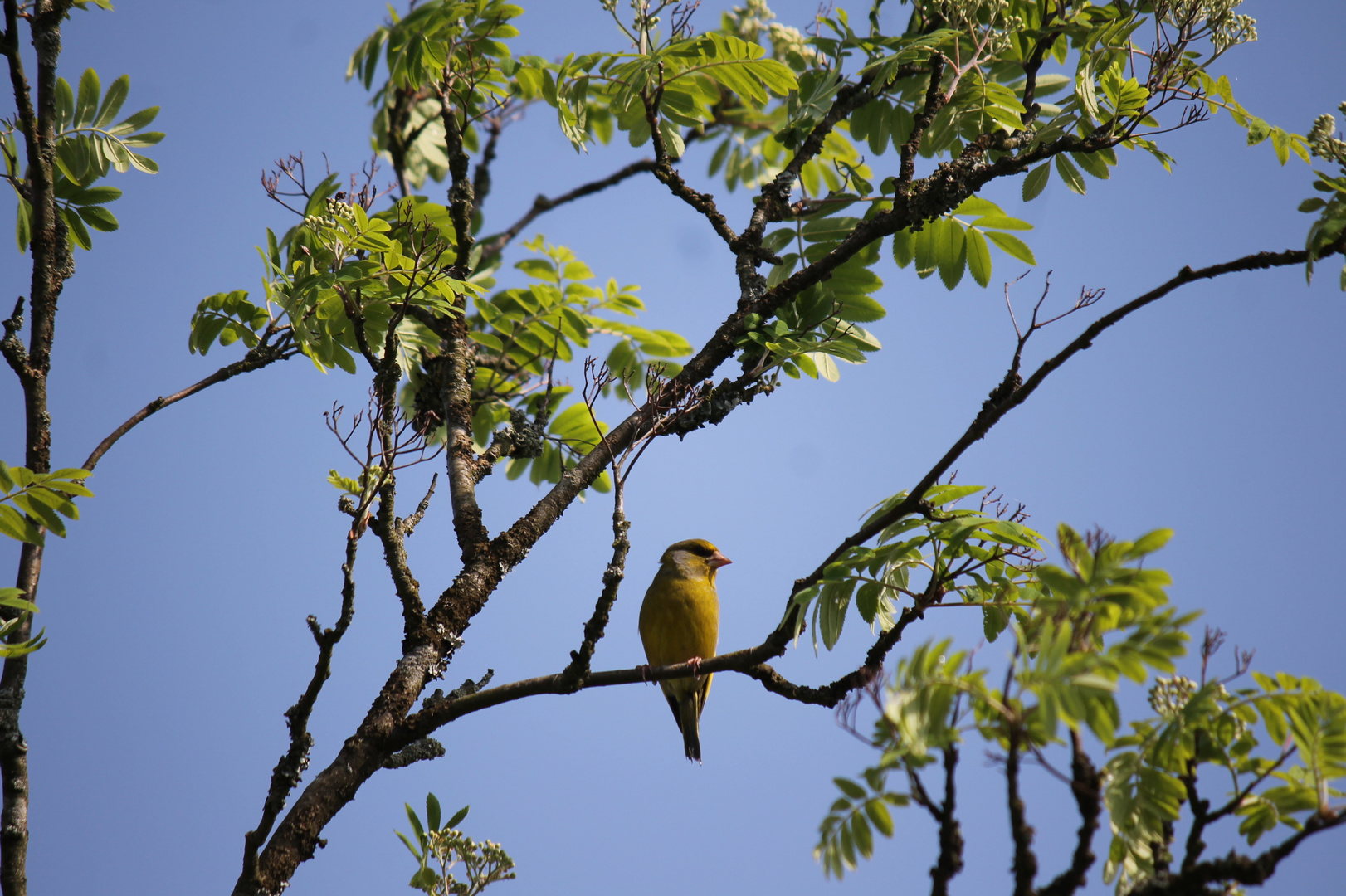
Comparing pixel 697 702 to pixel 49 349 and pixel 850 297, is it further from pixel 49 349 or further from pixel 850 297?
pixel 49 349

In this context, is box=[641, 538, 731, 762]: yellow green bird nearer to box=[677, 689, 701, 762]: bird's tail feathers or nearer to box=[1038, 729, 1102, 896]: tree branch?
box=[677, 689, 701, 762]: bird's tail feathers

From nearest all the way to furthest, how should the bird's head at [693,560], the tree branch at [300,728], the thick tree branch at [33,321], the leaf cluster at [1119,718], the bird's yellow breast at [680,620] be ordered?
the leaf cluster at [1119,718] < the tree branch at [300,728] < the thick tree branch at [33,321] < the bird's yellow breast at [680,620] < the bird's head at [693,560]

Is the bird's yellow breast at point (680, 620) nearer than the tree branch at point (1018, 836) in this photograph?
No

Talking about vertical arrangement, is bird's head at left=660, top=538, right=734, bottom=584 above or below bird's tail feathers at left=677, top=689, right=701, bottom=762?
above

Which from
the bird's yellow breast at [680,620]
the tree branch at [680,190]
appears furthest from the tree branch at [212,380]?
the bird's yellow breast at [680,620]

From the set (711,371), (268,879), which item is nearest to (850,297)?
(711,371)

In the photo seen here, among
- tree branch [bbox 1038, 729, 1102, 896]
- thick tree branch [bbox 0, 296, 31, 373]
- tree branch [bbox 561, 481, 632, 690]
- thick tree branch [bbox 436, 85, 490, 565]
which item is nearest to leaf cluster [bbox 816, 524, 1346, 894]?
tree branch [bbox 1038, 729, 1102, 896]

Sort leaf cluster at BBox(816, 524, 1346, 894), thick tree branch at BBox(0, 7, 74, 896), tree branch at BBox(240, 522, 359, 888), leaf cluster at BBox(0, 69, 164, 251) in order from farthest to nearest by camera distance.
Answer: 1. leaf cluster at BBox(0, 69, 164, 251)
2. thick tree branch at BBox(0, 7, 74, 896)
3. tree branch at BBox(240, 522, 359, 888)
4. leaf cluster at BBox(816, 524, 1346, 894)

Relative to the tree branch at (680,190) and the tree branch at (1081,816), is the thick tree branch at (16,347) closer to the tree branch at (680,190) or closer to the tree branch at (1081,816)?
the tree branch at (680,190)

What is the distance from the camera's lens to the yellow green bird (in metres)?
6.88

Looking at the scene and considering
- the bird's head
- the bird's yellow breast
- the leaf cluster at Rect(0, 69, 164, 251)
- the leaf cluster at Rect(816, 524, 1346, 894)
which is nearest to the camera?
the leaf cluster at Rect(816, 524, 1346, 894)

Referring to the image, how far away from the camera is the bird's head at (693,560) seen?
7258mm

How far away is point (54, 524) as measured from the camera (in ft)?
11.9

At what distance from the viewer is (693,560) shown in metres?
7.40
